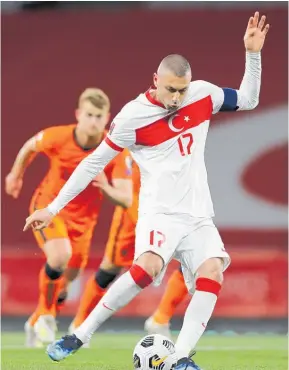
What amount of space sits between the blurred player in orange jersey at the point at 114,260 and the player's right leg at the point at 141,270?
3.07 m

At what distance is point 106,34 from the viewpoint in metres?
16.4

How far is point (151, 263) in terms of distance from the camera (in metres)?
6.76

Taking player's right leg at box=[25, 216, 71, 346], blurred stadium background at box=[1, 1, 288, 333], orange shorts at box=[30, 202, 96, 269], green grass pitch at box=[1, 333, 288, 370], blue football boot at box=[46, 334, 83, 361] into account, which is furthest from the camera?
blurred stadium background at box=[1, 1, 288, 333]

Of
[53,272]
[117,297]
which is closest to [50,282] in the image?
[53,272]

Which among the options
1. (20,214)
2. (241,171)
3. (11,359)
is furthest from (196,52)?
(11,359)

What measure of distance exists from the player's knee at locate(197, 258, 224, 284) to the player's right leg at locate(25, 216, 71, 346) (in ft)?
9.66

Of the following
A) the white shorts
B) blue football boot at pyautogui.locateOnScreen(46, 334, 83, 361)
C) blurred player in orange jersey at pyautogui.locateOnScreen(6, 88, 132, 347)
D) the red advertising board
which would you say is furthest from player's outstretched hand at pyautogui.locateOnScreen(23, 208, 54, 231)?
the red advertising board

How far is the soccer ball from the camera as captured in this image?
657 centimetres

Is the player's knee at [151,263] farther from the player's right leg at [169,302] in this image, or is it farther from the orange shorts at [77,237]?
the orange shorts at [77,237]

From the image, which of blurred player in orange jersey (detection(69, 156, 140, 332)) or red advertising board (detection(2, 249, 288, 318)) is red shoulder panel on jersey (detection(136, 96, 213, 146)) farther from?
red advertising board (detection(2, 249, 288, 318))

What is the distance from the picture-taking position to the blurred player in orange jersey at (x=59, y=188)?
9586 mm

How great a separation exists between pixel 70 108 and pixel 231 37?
97.9 inches

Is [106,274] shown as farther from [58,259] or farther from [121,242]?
[58,259]

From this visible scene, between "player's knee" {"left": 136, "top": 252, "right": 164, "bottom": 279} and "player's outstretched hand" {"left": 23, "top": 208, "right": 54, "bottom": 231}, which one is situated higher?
"player's outstretched hand" {"left": 23, "top": 208, "right": 54, "bottom": 231}
